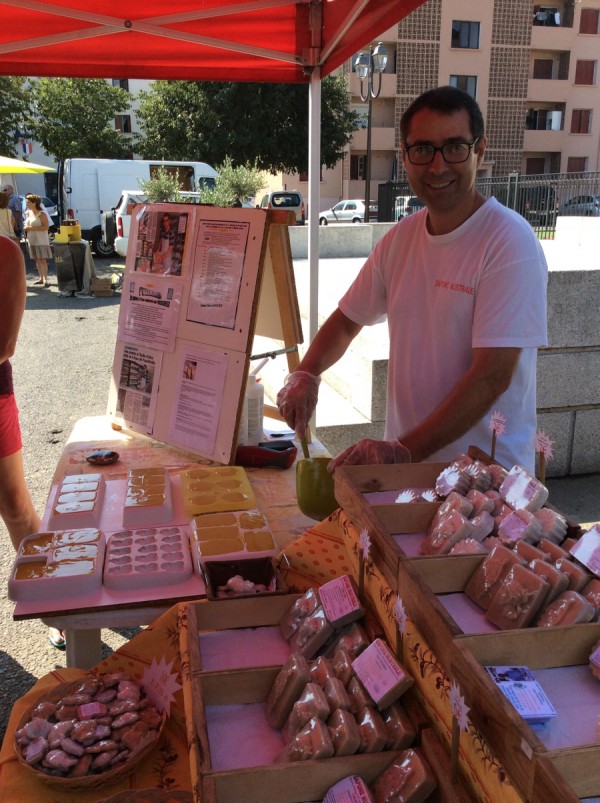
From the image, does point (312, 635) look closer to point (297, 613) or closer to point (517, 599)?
point (297, 613)

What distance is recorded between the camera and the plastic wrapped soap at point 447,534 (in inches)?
47.9

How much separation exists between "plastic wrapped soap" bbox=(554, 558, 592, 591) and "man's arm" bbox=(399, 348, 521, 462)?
2.12 feet

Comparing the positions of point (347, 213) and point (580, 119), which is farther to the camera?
point (580, 119)

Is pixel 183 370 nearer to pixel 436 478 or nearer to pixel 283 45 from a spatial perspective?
pixel 436 478

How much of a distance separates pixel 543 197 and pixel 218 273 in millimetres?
12329

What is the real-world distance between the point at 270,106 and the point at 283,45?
23.0 m

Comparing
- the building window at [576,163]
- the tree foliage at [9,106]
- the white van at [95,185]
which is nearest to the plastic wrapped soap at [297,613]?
the white van at [95,185]

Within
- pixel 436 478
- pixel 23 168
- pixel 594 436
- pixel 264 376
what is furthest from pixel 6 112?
pixel 436 478

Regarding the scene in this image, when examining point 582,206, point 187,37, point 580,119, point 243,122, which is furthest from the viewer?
point 580,119

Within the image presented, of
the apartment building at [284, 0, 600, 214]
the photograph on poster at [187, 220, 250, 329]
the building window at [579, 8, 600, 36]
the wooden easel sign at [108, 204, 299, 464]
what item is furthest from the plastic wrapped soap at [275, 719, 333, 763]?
the building window at [579, 8, 600, 36]

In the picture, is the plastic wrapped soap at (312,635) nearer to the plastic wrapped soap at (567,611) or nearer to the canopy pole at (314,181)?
the plastic wrapped soap at (567,611)

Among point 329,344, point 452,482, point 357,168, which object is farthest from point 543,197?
point 357,168

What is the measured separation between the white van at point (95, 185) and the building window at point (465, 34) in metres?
23.3

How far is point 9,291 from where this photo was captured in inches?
101
